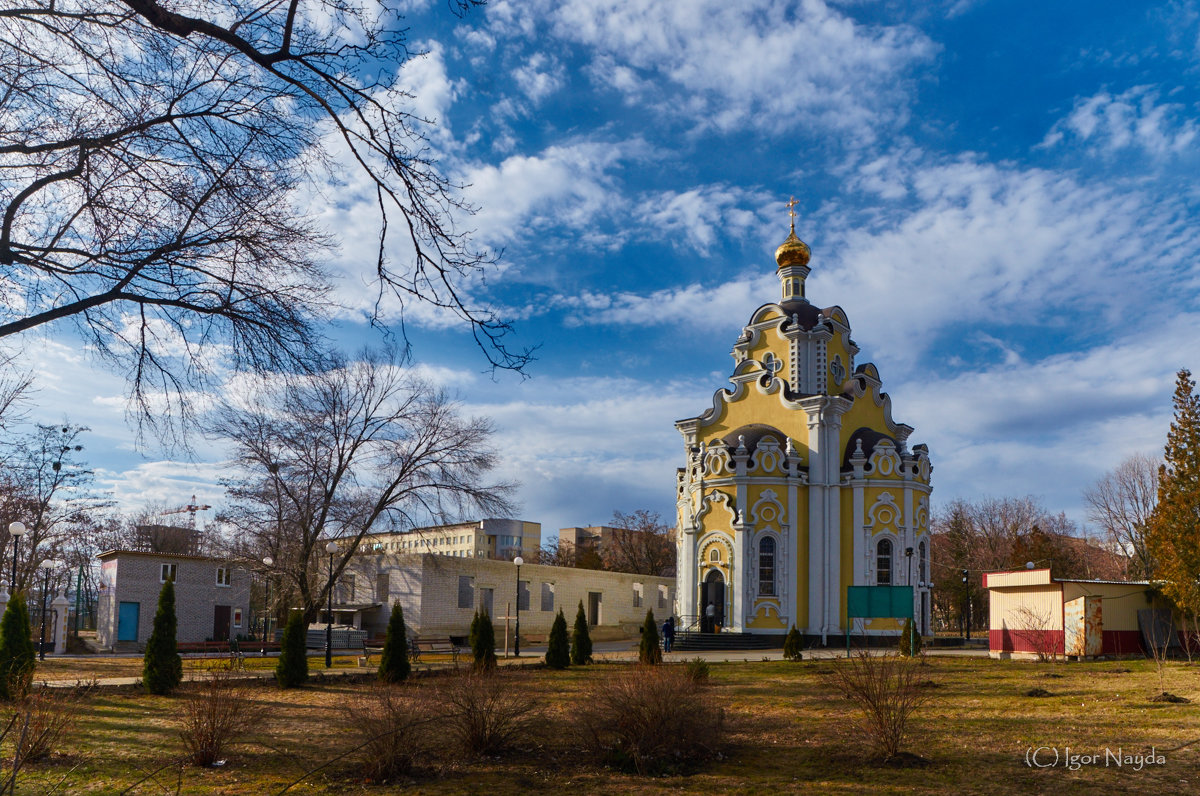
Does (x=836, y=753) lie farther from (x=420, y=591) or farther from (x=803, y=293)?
(x=803, y=293)

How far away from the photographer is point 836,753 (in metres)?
10.2

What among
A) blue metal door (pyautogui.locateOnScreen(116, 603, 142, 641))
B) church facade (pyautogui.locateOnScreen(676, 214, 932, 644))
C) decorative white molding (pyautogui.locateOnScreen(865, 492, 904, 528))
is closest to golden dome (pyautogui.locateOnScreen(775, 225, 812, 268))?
church facade (pyautogui.locateOnScreen(676, 214, 932, 644))

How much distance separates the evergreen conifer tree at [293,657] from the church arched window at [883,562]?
2472cm

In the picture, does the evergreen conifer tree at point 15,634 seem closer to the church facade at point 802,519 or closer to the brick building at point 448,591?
the brick building at point 448,591

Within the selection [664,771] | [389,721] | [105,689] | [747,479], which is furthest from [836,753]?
[747,479]

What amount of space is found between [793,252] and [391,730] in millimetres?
37676

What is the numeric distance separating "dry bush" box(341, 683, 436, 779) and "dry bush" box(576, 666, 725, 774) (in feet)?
5.88

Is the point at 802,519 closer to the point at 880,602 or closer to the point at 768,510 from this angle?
the point at 768,510

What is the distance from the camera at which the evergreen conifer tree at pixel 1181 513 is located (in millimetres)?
24547

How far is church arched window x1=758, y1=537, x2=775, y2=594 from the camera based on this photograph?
36406 millimetres

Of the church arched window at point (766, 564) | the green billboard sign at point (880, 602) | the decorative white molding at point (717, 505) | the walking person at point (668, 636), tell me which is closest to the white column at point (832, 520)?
the church arched window at point (766, 564)

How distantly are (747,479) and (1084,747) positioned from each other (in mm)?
26333

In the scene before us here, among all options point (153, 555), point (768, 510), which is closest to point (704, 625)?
point (768, 510)

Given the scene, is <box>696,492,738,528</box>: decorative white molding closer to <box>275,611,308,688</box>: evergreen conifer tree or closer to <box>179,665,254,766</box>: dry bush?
<box>275,611,308,688</box>: evergreen conifer tree
